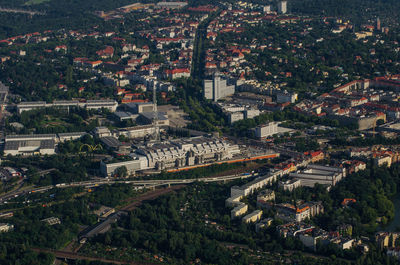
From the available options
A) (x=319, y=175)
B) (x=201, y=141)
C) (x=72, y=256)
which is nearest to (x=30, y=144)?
(x=201, y=141)

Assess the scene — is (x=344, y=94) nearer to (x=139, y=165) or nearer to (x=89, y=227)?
(x=139, y=165)

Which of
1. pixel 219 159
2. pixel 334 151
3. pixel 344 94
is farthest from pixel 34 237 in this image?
pixel 344 94

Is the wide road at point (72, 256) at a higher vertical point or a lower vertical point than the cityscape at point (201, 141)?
lower

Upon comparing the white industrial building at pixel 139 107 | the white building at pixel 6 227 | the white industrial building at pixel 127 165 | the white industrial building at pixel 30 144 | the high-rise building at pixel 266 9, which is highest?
the high-rise building at pixel 266 9

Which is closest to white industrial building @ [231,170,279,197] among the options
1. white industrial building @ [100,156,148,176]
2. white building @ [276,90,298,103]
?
white industrial building @ [100,156,148,176]

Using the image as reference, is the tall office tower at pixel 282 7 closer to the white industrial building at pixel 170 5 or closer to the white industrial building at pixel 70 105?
the white industrial building at pixel 170 5

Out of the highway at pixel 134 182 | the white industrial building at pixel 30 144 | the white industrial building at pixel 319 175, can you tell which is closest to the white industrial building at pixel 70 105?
the white industrial building at pixel 30 144

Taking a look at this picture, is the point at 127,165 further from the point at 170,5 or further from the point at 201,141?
the point at 170,5

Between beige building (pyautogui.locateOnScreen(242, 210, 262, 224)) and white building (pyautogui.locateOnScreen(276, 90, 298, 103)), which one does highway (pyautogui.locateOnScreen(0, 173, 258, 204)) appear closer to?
beige building (pyautogui.locateOnScreen(242, 210, 262, 224))
